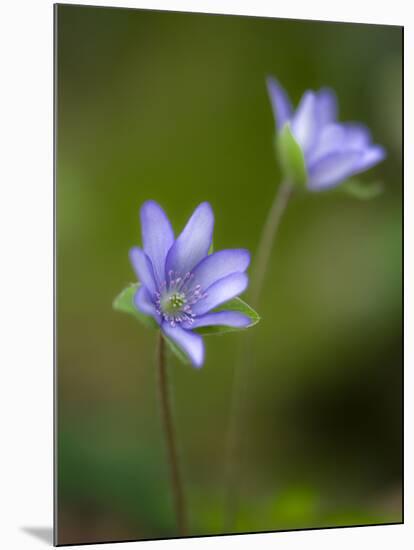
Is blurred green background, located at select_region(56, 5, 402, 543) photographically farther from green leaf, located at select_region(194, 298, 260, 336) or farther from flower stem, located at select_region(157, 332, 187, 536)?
green leaf, located at select_region(194, 298, 260, 336)

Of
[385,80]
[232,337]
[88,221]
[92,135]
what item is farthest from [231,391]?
[385,80]

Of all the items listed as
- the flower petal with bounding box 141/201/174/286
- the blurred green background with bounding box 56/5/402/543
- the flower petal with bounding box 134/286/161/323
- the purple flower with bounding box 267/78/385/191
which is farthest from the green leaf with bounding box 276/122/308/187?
the flower petal with bounding box 134/286/161/323

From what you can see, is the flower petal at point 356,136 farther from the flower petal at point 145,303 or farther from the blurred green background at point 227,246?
the flower petal at point 145,303

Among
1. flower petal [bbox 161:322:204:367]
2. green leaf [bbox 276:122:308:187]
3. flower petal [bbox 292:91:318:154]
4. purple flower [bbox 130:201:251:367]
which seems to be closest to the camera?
flower petal [bbox 161:322:204:367]

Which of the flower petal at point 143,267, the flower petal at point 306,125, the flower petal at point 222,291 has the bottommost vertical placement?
the flower petal at point 222,291

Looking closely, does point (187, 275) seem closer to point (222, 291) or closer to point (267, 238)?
point (222, 291)

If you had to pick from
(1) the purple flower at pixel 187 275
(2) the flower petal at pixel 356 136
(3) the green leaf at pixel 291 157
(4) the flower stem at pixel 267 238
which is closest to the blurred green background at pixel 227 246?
(2) the flower petal at pixel 356 136
